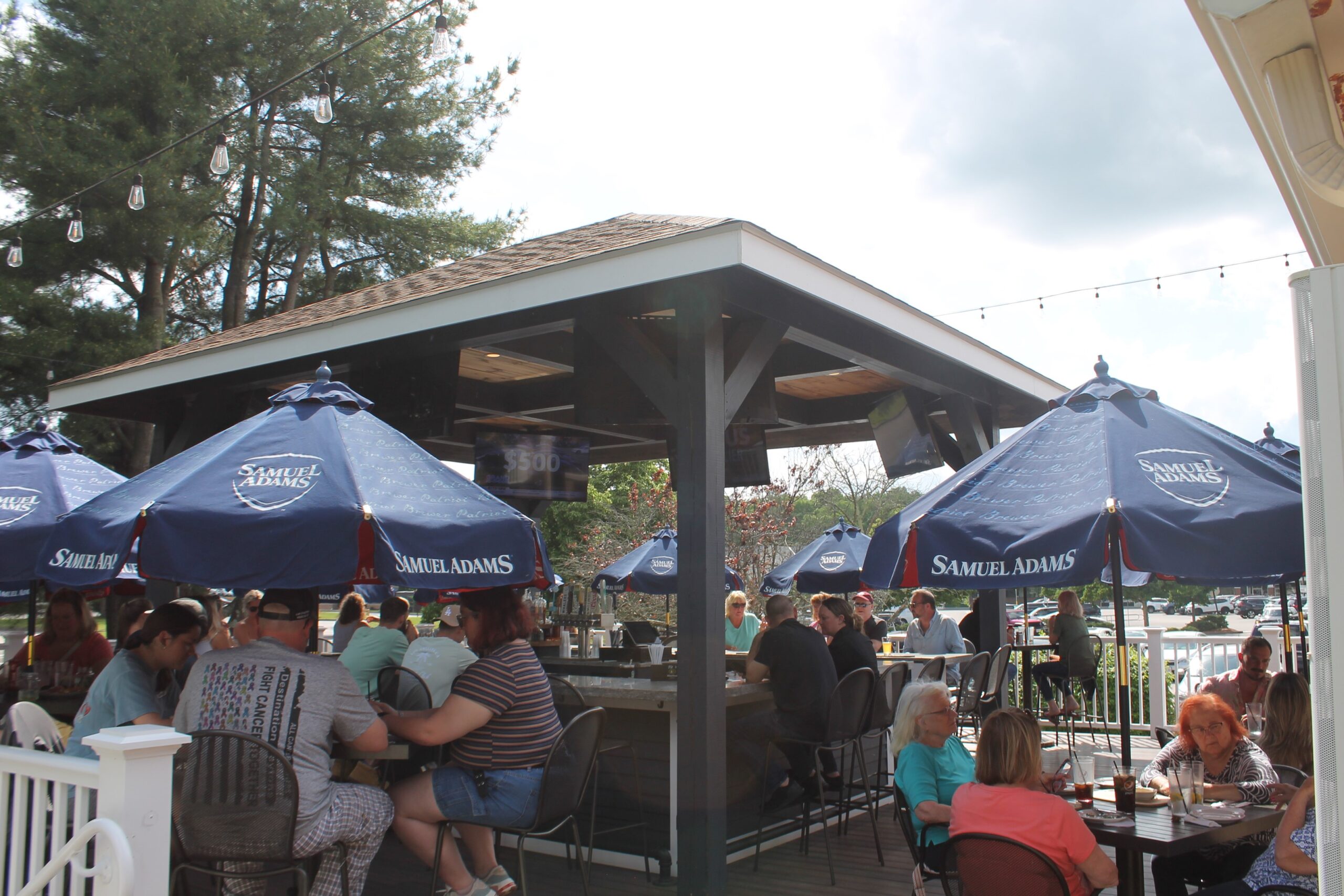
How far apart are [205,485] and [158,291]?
46.8 ft

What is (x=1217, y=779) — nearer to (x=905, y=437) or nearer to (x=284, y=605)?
(x=284, y=605)

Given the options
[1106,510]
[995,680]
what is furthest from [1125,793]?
[995,680]

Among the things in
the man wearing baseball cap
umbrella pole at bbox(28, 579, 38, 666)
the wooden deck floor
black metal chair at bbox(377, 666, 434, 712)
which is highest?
umbrella pole at bbox(28, 579, 38, 666)

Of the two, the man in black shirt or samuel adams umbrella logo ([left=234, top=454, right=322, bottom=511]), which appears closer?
samuel adams umbrella logo ([left=234, top=454, right=322, bottom=511])

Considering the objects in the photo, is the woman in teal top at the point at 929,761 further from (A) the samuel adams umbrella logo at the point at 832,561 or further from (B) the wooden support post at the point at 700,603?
(A) the samuel adams umbrella logo at the point at 832,561

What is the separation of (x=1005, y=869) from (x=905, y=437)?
18.0ft

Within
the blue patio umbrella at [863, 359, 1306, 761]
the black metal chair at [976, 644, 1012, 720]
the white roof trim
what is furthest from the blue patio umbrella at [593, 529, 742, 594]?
the blue patio umbrella at [863, 359, 1306, 761]

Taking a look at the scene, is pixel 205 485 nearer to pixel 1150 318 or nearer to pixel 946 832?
pixel 946 832

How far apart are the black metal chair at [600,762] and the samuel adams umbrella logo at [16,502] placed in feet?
9.34

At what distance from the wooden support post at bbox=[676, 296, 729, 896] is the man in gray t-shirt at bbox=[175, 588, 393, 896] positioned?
156 centimetres

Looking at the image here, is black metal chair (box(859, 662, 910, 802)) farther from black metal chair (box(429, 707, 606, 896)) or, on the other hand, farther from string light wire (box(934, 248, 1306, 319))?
string light wire (box(934, 248, 1306, 319))

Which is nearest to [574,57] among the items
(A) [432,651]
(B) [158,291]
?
(A) [432,651]

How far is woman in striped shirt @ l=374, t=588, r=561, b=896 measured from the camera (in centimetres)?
384

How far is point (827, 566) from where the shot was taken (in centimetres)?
1111
